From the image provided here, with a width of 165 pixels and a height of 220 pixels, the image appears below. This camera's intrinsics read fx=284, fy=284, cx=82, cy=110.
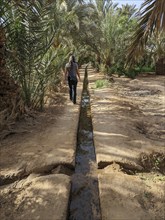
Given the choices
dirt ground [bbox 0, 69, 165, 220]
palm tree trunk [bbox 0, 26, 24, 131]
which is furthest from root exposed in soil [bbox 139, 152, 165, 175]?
palm tree trunk [bbox 0, 26, 24, 131]

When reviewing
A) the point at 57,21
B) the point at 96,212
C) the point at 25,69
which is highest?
the point at 57,21

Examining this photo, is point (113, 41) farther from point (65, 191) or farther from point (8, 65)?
point (65, 191)

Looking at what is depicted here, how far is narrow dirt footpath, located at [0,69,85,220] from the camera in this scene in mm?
3178

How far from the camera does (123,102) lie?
9.60m

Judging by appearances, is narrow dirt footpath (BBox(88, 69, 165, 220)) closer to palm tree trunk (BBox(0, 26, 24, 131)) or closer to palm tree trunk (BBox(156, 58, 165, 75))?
palm tree trunk (BBox(0, 26, 24, 131))

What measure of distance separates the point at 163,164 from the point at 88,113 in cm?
402

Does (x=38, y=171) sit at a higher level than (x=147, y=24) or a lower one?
lower

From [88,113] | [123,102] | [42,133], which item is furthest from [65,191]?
[123,102]

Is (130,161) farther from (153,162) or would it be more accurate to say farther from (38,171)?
(38,171)

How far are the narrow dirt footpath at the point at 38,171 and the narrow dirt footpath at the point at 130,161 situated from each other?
0.51 metres

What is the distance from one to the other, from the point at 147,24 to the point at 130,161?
3061 millimetres

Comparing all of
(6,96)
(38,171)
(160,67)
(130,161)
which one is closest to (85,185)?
(38,171)

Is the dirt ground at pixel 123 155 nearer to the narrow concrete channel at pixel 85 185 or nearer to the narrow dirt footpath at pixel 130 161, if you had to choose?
the narrow dirt footpath at pixel 130 161

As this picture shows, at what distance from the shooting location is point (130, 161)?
4.43 metres
